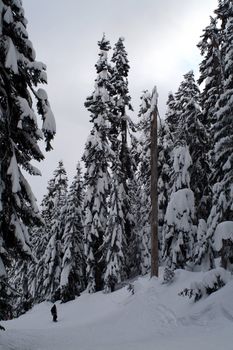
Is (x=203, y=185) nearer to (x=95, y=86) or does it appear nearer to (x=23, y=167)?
(x=95, y=86)

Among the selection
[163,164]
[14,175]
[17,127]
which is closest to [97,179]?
[163,164]

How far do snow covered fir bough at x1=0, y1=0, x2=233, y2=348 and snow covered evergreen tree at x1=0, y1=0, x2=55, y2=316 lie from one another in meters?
0.03

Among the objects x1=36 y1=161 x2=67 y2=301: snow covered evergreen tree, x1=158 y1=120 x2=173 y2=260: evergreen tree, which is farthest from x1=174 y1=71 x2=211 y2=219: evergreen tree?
x1=36 y1=161 x2=67 y2=301: snow covered evergreen tree

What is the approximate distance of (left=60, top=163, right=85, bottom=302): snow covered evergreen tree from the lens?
3491cm

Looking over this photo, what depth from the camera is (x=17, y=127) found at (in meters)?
11.0

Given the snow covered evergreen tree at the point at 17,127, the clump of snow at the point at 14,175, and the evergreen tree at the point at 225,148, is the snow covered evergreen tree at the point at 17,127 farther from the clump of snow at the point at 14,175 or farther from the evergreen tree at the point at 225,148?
the evergreen tree at the point at 225,148

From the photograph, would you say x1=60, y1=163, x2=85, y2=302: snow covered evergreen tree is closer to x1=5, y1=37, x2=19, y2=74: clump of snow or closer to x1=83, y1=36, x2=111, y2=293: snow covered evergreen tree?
x1=83, y1=36, x2=111, y2=293: snow covered evergreen tree

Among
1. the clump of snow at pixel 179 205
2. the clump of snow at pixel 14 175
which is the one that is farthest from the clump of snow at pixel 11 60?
the clump of snow at pixel 179 205

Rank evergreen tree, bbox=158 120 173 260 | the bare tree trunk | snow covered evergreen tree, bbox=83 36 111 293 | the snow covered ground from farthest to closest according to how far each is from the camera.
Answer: evergreen tree, bbox=158 120 173 260 → snow covered evergreen tree, bbox=83 36 111 293 → the bare tree trunk → the snow covered ground

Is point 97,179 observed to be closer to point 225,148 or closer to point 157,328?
point 225,148

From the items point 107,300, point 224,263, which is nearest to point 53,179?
point 107,300

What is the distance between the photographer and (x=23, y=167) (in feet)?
38.0

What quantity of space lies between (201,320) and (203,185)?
549 inches

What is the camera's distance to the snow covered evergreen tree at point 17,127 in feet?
33.1
